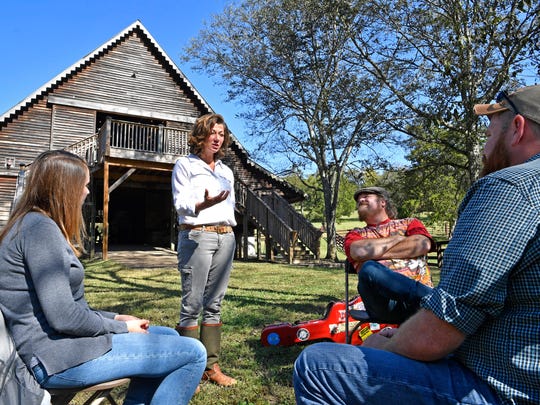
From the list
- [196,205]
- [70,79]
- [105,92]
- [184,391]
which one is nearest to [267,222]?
[105,92]

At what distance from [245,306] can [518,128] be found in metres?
5.32

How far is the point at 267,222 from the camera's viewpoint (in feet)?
50.4

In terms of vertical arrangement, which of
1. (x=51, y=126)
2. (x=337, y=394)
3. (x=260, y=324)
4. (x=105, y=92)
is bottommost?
(x=260, y=324)

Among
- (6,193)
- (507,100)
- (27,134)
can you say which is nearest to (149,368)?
(507,100)

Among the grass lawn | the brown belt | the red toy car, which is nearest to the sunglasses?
the brown belt

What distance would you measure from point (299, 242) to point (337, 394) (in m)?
14.5

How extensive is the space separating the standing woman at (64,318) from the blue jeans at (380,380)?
0.84 m

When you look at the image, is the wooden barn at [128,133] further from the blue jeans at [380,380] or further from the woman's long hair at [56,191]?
the blue jeans at [380,380]

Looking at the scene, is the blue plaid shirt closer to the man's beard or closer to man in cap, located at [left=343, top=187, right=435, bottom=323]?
the man's beard

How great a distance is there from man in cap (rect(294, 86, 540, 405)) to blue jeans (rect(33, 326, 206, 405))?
801 millimetres

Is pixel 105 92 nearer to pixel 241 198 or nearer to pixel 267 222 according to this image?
pixel 241 198

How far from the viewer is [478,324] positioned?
1.16 meters

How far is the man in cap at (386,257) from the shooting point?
6.58 ft

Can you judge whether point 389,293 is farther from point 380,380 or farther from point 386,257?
point 386,257
